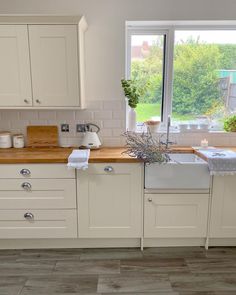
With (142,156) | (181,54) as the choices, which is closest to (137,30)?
(181,54)

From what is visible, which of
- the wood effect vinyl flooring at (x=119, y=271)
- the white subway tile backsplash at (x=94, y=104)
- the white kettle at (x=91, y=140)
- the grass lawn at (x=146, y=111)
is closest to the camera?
the wood effect vinyl flooring at (x=119, y=271)

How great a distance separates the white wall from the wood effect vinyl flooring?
187cm

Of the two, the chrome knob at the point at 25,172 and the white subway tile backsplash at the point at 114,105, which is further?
the white subway tile backsplash at the point at 114,105

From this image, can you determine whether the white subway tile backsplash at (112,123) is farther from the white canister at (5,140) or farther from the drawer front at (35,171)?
the white canister at (5,140)

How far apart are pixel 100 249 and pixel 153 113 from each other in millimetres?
1501

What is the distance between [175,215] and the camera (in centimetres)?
229

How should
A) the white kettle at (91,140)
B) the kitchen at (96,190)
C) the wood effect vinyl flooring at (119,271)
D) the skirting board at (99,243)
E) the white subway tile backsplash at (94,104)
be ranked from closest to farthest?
the wood effect vinyl flooring at (119,271), the kitchen at (96,190), the skirting board at (99,243), the white kettle at (91,140), the white subway tile backsplash at (94,104)

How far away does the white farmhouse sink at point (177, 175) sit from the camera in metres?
2.16

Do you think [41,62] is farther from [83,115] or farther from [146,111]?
[146,111]

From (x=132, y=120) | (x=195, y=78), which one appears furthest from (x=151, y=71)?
(x=132, y=120)

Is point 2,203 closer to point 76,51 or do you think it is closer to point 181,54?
point 76,51

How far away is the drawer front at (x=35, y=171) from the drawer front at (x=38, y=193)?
0.04 m

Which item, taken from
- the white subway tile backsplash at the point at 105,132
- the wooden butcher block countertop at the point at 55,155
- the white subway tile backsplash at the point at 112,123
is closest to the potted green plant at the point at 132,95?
the white subway tile backsplash at the point at 112,123

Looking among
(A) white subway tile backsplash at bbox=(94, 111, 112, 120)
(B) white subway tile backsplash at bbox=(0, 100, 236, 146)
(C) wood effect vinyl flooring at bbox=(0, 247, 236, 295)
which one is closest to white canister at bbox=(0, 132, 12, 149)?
(B) white subway tile backsplash at bbox=(0, 100, 236, 146)
